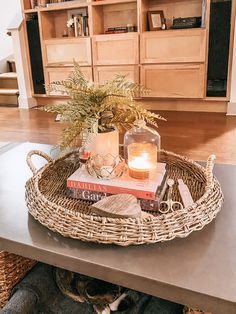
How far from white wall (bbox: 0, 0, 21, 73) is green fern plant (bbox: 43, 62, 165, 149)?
5144 mm

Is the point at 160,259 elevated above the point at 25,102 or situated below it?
above

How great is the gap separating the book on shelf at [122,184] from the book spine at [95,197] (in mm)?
10

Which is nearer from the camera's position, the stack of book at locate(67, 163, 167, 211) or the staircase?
the stack of book at locate(67, 163, 167, 211)

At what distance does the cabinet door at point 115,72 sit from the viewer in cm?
375

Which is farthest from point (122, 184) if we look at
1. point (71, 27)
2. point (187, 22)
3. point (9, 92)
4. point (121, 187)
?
point (9, 92)

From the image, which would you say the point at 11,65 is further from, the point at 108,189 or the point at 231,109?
the point at 108,189

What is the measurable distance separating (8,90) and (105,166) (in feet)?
14.3

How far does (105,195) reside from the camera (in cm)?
90

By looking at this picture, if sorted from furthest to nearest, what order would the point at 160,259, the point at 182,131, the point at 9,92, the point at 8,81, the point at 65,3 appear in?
the point at 8,81, the point at 9,92, the point at 65,3, the point at 182,131, the point at 160,259

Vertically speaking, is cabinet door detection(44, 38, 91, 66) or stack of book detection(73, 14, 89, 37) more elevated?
stack of book detection(73, 14, 89, 37)

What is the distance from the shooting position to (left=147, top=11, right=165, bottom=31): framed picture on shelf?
3615 mm


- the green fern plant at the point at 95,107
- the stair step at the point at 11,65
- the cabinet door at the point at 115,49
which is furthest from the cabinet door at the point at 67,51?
the green fern plant at the point at 95,107

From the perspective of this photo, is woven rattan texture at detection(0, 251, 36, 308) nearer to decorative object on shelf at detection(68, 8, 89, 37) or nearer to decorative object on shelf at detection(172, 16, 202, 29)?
decorative object on shelf at detection(172, 16, 202, 29)

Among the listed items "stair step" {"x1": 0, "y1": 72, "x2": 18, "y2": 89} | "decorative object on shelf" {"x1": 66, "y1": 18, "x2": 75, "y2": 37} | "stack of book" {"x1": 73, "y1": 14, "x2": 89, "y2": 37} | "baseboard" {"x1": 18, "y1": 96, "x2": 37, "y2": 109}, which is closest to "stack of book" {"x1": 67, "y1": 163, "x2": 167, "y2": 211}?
"stack of book" {"x1": 73, "y1": 14, "x2": 89, "y2": 37}
